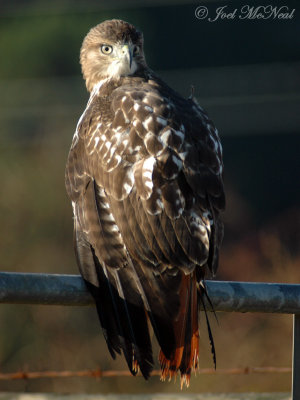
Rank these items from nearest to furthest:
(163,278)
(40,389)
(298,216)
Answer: (163,278)
(40,389)
(298,216)

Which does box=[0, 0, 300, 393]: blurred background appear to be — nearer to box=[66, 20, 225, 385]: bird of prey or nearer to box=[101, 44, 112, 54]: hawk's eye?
box=[101, 44, 112, 54]: hawk's eye

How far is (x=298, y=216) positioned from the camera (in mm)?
10930

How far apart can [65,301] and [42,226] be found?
729 cm

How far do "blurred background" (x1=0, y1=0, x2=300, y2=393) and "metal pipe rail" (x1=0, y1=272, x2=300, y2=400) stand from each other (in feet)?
11.9

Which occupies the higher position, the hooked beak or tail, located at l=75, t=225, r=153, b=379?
the hooked beak

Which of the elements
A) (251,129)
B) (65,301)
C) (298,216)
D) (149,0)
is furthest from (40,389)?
(149,0)

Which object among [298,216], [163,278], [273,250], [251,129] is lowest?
[251,129]

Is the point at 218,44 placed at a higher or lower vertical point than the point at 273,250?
lower

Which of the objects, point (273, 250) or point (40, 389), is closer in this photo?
point (40, 389)

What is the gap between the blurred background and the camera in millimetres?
7832

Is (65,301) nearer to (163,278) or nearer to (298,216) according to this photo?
(163,278)

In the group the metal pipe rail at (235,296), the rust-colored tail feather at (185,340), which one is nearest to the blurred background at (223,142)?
the rust-colored tail feather at (185,340)

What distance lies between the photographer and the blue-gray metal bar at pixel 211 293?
107 inches

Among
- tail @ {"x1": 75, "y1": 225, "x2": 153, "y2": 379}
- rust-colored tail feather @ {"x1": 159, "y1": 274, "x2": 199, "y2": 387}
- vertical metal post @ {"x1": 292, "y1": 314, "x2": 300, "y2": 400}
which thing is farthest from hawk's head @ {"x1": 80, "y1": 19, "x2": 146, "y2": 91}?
vertical metal post @ {"x1": 292, "y1": 314, "x2": 300, "y2": 400}
